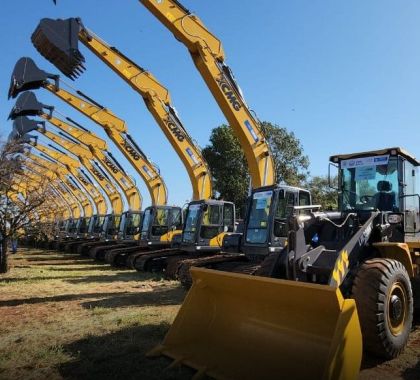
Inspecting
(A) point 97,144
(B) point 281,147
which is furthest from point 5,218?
(B) point 281,147

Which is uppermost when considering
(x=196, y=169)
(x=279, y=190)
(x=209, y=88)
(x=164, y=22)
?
(x=164, y=22)

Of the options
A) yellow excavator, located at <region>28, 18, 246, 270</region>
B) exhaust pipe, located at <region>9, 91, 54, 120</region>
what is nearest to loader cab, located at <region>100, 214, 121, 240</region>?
yellow excavator, located at <region>28, 18, 246, 270</region>

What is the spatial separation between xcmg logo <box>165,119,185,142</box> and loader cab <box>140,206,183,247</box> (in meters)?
3.37

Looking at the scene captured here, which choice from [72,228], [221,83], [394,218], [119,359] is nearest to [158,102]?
[221,83]

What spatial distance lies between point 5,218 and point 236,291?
1193 cm

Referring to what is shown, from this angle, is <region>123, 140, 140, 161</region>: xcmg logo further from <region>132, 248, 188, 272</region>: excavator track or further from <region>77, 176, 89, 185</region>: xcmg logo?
<region>77, 176, 89, 185</region>: xcmg logo

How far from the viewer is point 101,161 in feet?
87.6

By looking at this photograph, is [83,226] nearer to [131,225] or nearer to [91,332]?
[131,225]

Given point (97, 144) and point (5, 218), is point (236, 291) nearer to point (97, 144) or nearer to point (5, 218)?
point (5, 218)

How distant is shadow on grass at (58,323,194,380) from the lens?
5.21 meters

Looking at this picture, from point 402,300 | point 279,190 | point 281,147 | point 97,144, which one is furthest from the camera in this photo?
point 281,147

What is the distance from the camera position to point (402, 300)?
6.00 m

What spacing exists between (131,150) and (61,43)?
7.79m

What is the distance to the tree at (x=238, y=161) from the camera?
113 feet
